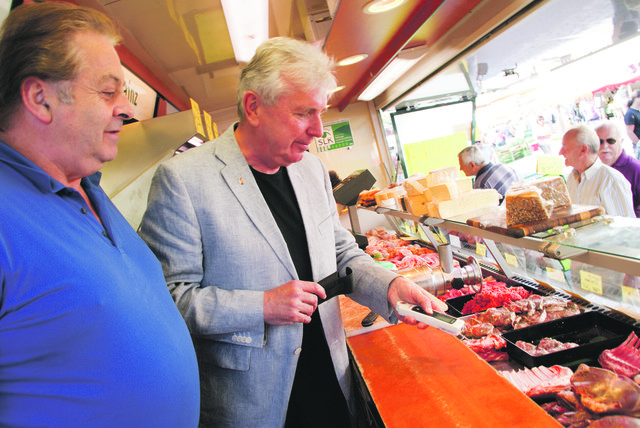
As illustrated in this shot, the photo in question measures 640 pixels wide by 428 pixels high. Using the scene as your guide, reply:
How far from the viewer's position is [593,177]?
3.80 m

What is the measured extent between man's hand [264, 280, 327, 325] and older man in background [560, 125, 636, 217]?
3802 mm

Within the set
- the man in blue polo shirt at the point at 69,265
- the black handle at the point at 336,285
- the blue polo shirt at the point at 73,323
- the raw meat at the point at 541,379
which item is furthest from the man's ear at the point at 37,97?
the raw meat at the point at 541,379

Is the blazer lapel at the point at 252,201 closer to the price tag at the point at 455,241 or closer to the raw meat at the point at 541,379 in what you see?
the raw meat at the point at 541,379

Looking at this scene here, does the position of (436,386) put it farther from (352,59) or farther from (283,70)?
(352,59)

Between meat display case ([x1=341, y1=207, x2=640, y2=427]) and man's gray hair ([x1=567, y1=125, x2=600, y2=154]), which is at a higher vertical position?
man's gray hair ([x1=567, y1=125, x2=600, y2=154])

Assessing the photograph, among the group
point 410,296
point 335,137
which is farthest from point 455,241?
point 335,137

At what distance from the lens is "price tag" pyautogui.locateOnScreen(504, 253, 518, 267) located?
90.3 inches

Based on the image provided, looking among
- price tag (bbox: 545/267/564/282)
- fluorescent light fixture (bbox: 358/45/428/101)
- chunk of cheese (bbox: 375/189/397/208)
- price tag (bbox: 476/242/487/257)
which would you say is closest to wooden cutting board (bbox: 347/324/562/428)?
price tag (bbox: 545/267/564/282)

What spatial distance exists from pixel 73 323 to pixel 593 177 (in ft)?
15.2

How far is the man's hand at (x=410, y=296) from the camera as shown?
1490mm

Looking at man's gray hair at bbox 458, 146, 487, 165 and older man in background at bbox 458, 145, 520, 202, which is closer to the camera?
older man in background at bbox 458, 145, 520, 202

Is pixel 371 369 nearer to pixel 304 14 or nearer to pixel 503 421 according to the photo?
pixel 503 421

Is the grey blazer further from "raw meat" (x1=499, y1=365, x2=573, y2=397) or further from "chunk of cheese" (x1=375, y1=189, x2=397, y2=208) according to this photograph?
"chunk of cheese" (x1=375, y1=189, x2=397, y2=208)

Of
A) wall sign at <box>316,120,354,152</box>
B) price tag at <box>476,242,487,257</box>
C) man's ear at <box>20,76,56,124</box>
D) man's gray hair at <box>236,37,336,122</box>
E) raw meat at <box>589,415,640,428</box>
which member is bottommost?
raw meat at <box>589,415,640,428</box>
